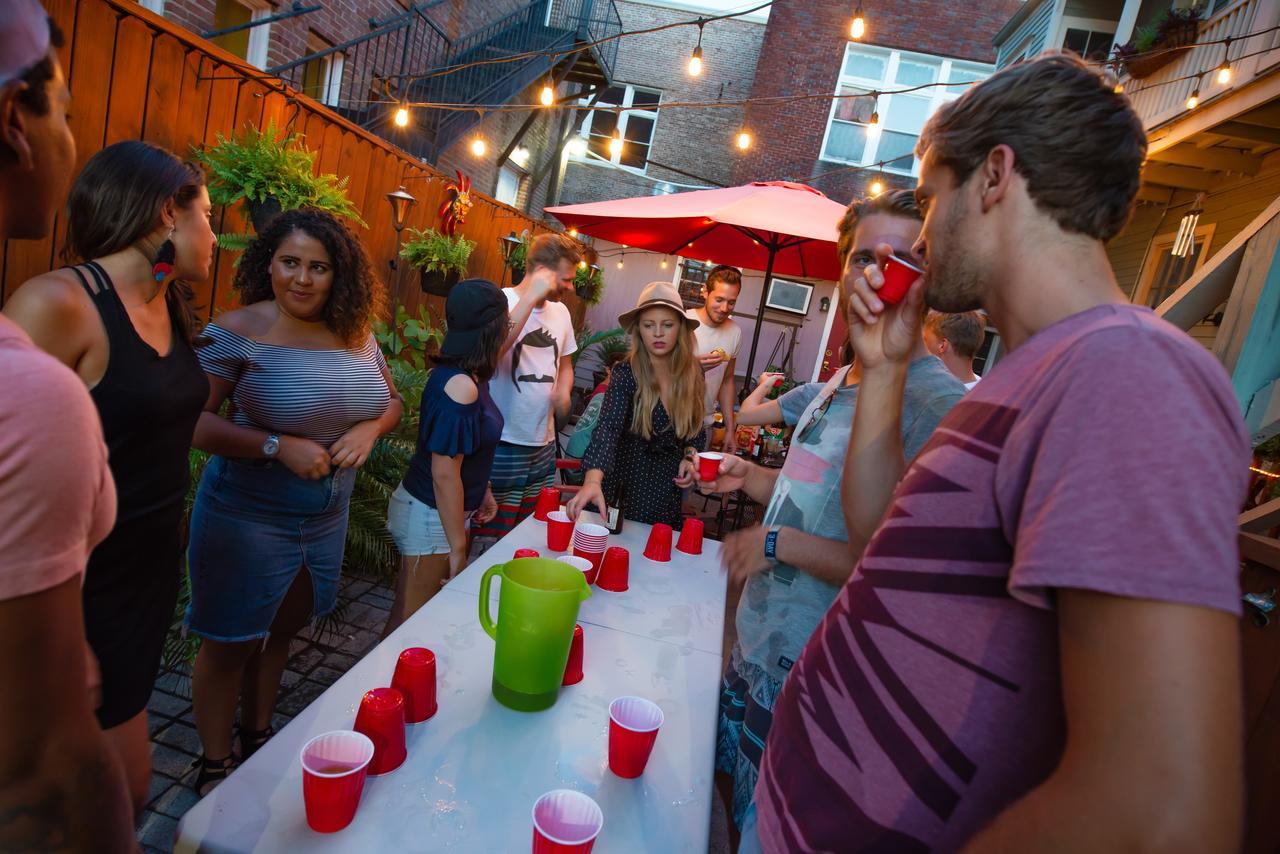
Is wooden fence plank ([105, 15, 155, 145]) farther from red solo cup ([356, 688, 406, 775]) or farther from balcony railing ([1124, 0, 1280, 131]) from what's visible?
balcony railing ([1124, 0, 1280, 131])

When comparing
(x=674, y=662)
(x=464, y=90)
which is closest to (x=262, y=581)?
(x=674, y=662)

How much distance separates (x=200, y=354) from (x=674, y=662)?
1.94 m

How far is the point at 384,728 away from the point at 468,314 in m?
1.85

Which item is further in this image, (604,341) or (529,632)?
(604,341)

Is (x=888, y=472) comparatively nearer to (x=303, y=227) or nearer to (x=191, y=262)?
(x=191, y=262)

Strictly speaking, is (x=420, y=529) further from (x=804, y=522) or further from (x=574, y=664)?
(x=804, y=522)

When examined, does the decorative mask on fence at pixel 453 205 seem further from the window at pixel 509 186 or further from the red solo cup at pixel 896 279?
the red solo cup at pixel 896 279

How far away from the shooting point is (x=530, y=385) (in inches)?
159

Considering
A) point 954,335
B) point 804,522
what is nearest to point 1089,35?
point 954,335

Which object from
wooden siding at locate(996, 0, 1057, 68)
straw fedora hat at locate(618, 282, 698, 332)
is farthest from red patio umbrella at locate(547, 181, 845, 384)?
wooden siding at locate(996, 0, 1057, 68)

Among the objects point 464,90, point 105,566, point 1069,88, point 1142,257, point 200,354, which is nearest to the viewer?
point 1069,88

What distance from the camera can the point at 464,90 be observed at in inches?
380

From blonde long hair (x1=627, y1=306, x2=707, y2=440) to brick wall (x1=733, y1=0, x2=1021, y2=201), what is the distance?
1172 cm

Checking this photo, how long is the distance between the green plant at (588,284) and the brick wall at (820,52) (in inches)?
205
